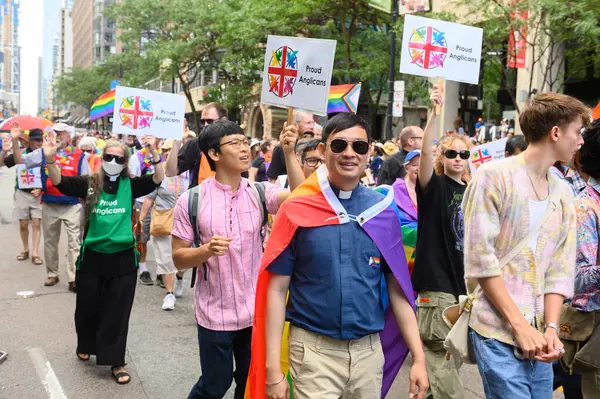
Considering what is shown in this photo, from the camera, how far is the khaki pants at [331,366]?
2.99m

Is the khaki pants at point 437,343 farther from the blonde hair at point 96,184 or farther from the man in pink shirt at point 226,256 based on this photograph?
the blonde hair at point 96,184

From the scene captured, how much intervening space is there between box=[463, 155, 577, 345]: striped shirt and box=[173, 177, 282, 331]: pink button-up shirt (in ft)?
4.67

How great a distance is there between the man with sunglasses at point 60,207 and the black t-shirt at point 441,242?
5468mm

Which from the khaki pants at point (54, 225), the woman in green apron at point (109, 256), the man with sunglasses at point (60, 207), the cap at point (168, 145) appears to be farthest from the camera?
the khaki pants at point (54, 225)

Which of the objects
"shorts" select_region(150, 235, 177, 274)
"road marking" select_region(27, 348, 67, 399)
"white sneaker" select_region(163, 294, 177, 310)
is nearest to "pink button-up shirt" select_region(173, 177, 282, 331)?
"road marking" select_region(27, 348, 67, 399)

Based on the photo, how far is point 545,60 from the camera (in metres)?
19.4

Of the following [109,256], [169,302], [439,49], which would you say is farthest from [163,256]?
[439,49]

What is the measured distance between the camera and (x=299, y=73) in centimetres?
506

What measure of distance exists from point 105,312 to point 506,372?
3610mm

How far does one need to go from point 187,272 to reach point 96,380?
4610 mm

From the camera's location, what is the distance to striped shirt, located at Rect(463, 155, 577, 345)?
9.88 feet

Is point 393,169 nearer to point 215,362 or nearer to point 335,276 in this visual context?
point 215,362

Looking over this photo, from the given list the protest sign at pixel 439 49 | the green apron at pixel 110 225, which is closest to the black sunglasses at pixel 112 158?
the green apron at pixel 110 225

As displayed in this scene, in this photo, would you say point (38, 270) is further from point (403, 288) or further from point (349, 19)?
point (349, 19)
